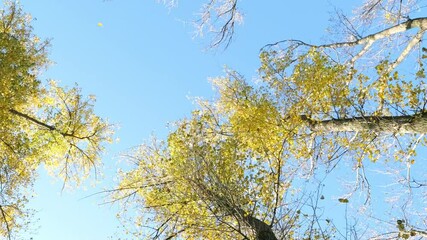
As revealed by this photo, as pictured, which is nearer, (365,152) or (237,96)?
(365,152)

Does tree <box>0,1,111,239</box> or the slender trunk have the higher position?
tree <box>0,1,111,239</box>

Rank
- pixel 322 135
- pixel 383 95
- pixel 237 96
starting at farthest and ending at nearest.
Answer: pixel 237 96
pixel 322 135
pixel 383 95

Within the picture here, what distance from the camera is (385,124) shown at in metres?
7.43

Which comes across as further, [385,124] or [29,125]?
[29,125]

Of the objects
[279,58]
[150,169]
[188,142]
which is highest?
[279,58]

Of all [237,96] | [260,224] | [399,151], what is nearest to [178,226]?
[260,224]

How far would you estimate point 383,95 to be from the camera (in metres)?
6.97

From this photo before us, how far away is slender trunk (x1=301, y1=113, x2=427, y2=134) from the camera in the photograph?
694 centimetres

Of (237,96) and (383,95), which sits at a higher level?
(237,96)

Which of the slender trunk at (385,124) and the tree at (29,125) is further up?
the tree at (29,125)

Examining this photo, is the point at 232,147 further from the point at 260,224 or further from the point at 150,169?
the point at 150,169

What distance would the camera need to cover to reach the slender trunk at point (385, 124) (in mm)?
6941

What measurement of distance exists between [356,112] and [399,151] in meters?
1.07

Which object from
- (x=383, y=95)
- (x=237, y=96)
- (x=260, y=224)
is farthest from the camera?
(x=237, y=96)
